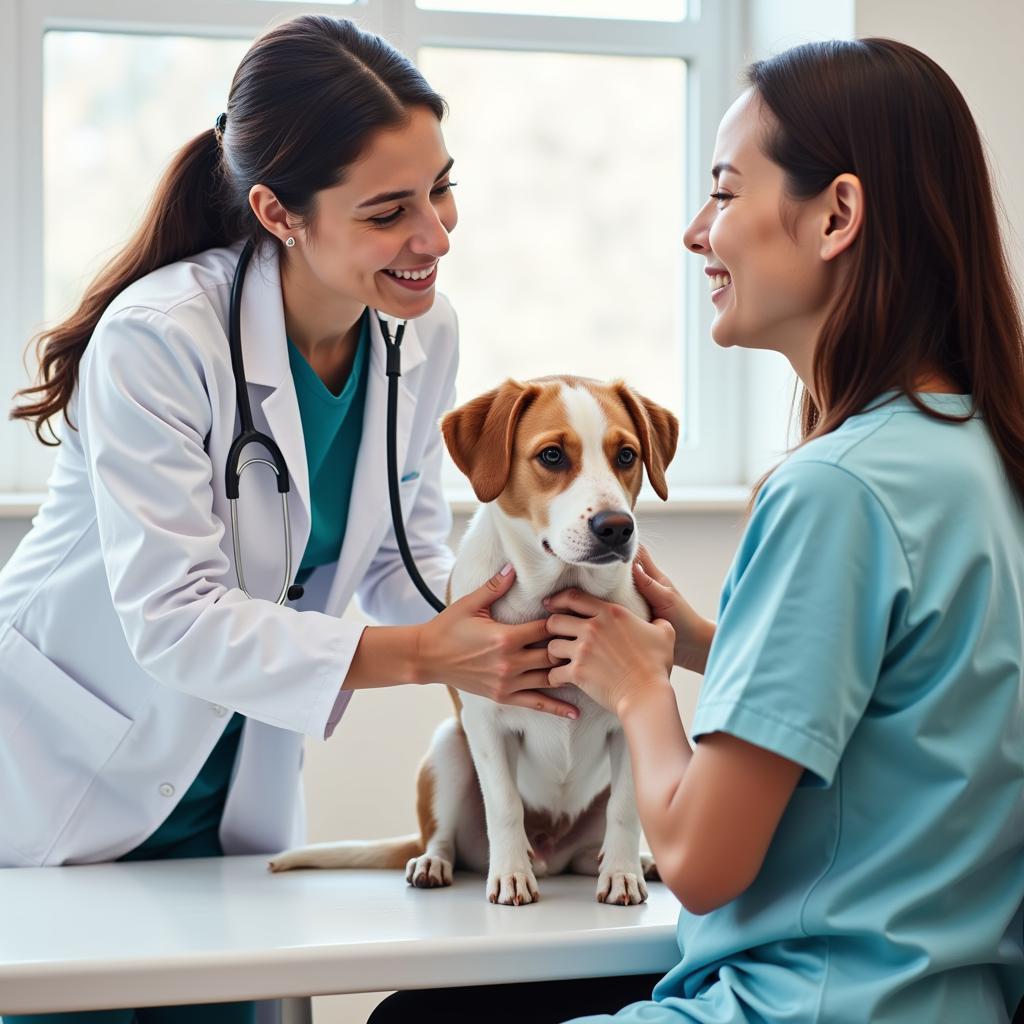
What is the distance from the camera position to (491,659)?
49.1 inches

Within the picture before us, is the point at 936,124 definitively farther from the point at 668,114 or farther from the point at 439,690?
the point at 668,114

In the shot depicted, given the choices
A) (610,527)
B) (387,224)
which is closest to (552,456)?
(610,527)

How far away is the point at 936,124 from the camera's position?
3.22 feet

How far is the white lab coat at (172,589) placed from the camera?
1.25m

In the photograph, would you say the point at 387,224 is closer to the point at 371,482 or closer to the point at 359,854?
the point at 371,482

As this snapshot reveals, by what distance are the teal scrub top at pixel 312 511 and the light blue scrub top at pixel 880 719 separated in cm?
76

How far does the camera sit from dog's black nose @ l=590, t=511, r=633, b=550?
122 cm

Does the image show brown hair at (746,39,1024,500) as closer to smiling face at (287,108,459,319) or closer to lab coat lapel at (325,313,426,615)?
smiling face at (287,108,459,319)

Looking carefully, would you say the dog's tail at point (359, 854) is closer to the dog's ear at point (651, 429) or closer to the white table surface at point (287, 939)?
the white table surface at point (287, 939)

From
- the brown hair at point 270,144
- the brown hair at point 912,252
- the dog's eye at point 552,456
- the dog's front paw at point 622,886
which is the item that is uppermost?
the brown hair at point 270,144

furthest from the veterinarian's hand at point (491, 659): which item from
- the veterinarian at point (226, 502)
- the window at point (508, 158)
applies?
the window at point (508, 158)

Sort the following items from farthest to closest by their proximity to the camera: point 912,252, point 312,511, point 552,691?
1. point 312,511
2. point 552,691
3. point 912,252

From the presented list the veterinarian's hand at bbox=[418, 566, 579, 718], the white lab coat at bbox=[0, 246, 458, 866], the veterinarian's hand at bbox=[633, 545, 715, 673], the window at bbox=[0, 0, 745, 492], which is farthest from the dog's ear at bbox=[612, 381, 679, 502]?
the window at bbox=[0, 0, 745, 492]

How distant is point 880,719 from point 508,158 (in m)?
2.20
